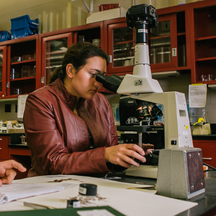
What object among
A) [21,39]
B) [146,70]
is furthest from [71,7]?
[146,70]

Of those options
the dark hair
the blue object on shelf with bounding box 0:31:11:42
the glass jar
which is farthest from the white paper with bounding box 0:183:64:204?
the blue object on shelf with bounding box 0:31:11:42

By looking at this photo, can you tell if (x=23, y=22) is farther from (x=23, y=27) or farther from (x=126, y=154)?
(x=126, y=154)

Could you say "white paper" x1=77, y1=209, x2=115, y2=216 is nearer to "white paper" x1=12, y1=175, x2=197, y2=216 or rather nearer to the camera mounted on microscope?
"white paper" x1=12, y1=175, x2=197, y2=216

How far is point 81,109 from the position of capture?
4.74 ft

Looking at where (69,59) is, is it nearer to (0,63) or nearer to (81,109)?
(81,109)

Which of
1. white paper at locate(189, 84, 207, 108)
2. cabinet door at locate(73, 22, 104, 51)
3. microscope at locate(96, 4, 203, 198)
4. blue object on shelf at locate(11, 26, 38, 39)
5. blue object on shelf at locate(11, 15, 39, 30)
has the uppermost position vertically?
blue object on shelf at locate(11, 15, 39, 30)

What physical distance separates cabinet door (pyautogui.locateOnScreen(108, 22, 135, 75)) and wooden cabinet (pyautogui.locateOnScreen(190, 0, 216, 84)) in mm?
696

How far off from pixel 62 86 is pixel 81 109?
166 mm

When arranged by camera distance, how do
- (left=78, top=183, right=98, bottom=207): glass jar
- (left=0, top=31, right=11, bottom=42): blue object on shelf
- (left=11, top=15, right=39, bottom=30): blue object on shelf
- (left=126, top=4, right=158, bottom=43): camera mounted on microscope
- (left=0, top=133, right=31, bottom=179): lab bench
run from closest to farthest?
1. (left=78, top=183, right=98, bottom=207): glass jar
2. (left=126, top=4, right=158, bottom=43): camera mounted on microscope
3. (left=0, top=133, right=31, bottom=179): lab bench
4. (left=11, top=15, right=39, bottom=30): blue object on shelf
5. (left=0, top=31, right=11, bottom=42): blue object on shelf

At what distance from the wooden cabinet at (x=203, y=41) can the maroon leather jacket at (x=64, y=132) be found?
150 centimetres

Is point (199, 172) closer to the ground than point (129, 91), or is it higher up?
closer to the ground

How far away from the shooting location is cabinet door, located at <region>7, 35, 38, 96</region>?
384 centimetres

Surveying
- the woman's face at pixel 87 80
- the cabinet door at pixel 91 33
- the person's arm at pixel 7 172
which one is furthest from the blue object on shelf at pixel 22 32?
the person's arm at pixel 7 172

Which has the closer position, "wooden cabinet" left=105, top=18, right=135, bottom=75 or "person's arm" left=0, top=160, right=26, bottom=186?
"person's arm" left=0, top=160, right=26, bottom=186
